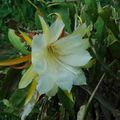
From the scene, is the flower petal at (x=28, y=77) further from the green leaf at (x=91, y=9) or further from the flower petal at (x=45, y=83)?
the green leaf at (x=91, y=9)

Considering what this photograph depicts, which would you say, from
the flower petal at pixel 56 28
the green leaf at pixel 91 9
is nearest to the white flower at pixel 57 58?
the flower petal at pixel 56 28

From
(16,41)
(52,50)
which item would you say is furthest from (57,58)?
(16,41)

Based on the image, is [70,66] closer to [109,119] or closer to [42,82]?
[42,82]

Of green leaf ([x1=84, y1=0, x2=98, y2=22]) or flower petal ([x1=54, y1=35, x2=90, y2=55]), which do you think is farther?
green leaf ([x1=84, y1=0, x2=98, y2=22])

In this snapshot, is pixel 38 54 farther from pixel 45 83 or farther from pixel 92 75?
pixel 92 75

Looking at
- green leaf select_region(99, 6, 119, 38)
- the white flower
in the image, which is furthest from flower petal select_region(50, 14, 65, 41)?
green leaf select_region(99, 6, 119, 38)

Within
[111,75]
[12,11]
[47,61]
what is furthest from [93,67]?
[12,11]

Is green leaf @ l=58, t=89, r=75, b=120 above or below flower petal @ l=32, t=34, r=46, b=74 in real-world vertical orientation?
below

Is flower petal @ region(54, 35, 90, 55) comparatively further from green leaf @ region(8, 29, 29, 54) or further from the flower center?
green leaf @ region(8, 29, 29, 54)
